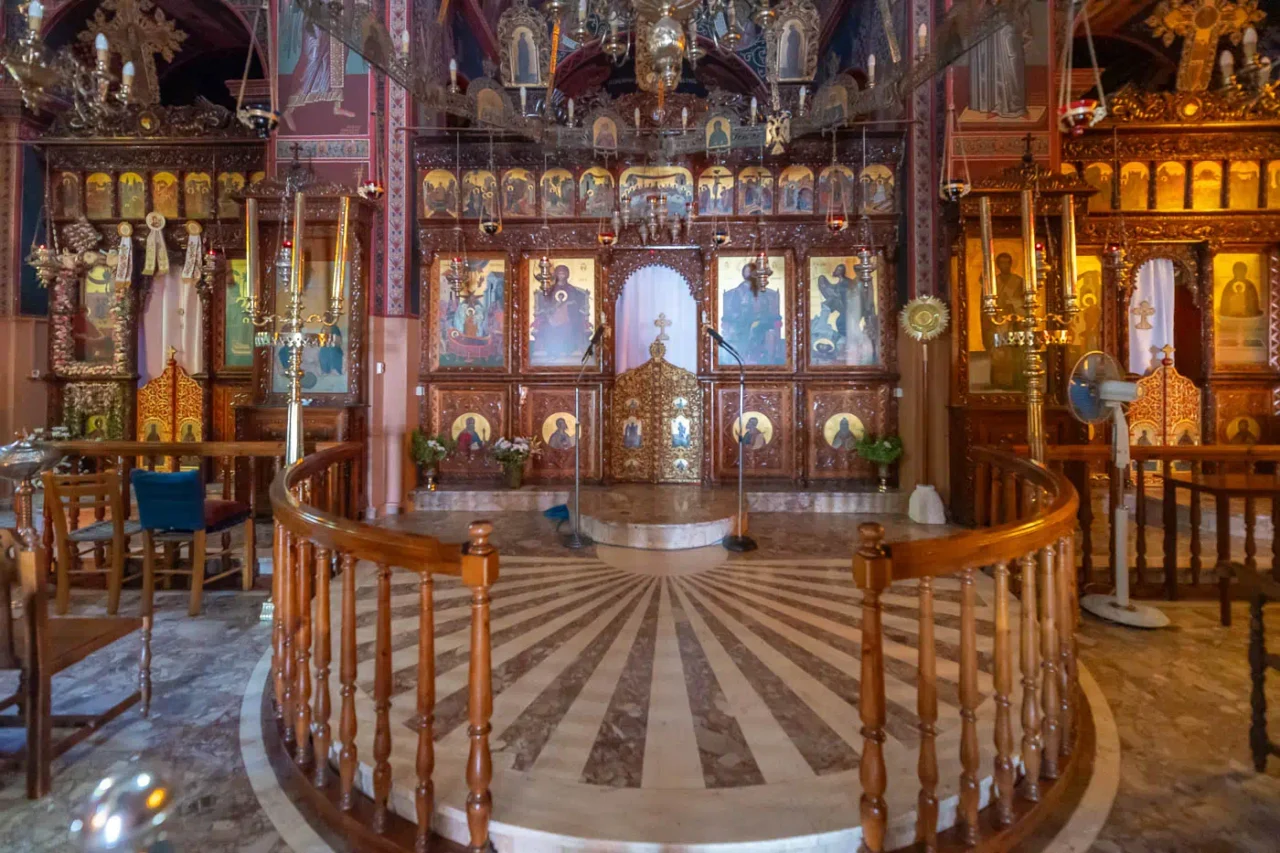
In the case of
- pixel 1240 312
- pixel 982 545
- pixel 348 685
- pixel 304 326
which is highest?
pixel 1240 312

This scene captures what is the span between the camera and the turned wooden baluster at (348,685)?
2.16m

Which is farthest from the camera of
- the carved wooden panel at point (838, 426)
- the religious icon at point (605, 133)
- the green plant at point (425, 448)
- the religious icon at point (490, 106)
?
the carved wooden panel at point (838, 426)

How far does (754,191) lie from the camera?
855 cm

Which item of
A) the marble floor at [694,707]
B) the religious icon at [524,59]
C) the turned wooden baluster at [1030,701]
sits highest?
the religious icon at [524,59]

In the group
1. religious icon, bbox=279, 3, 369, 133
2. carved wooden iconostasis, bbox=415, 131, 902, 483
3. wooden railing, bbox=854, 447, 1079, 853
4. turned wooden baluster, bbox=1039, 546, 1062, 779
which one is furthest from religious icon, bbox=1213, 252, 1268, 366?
religious icon, bbox=279, 3, 369, 133

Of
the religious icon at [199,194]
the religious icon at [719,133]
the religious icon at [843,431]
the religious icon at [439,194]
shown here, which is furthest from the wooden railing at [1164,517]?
the religious icon at [199,194]

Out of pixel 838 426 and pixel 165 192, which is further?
pixel 165 192

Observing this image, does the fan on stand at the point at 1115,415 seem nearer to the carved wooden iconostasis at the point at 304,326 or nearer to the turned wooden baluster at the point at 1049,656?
the turned wooden baluster at the point at 1049,656

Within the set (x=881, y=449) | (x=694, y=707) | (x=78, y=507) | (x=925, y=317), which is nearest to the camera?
(x=694, y=707)

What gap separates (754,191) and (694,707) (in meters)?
7.23

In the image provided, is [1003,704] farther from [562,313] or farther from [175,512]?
[562,313]

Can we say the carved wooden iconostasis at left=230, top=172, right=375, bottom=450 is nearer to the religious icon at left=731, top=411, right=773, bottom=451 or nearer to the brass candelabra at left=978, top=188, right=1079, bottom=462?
the religious icon at left=731, top=411, right=773, bottom=451

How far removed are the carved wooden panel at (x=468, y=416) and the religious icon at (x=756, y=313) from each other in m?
3.09

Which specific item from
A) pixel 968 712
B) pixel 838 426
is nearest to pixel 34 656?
pixel 968 712
